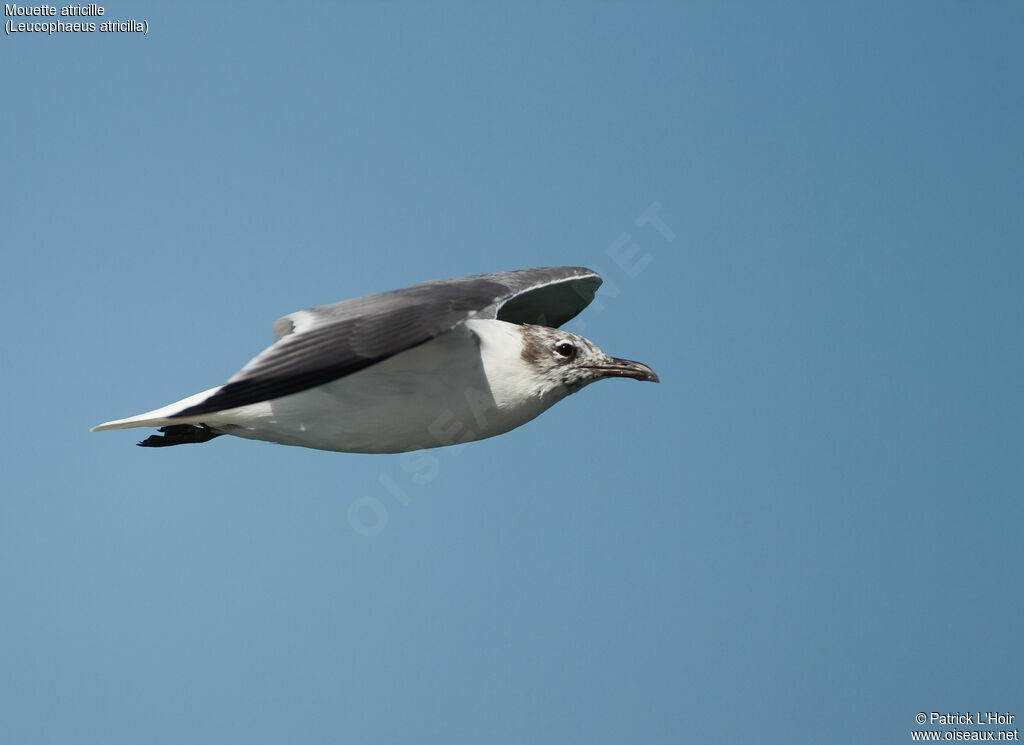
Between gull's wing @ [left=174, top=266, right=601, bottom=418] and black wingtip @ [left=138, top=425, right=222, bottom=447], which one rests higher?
gull's wing @ [left=174, top=266, right=601, bottom=418]

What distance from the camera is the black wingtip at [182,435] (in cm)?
673

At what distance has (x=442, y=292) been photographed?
580 cm

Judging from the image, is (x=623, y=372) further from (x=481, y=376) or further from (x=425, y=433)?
(x=425, y=433)

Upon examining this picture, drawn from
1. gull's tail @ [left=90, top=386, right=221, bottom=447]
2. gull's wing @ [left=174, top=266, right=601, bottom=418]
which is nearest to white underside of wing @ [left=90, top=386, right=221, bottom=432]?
gull's tail @ [left=90, top=386, right=221, bottom=447]

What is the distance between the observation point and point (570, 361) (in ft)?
21.6

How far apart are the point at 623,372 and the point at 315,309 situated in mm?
2364

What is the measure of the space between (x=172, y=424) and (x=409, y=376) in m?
1.95

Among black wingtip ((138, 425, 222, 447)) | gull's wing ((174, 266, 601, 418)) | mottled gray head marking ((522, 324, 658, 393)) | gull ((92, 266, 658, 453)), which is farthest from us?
black wingtip ((138, 425, 222, 447))

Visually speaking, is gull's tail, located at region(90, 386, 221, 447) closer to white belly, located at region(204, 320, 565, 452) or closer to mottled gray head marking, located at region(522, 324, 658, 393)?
white belly, located at region(204, 320, 565, 452)

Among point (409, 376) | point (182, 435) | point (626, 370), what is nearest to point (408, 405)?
point (409, 376)

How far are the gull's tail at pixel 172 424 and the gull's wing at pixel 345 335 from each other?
15.2 inches

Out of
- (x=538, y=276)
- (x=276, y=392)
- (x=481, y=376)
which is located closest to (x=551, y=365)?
(x=481, y=376)

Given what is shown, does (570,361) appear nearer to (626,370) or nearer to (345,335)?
(626,370)

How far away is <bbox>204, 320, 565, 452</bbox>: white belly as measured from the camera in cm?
605
